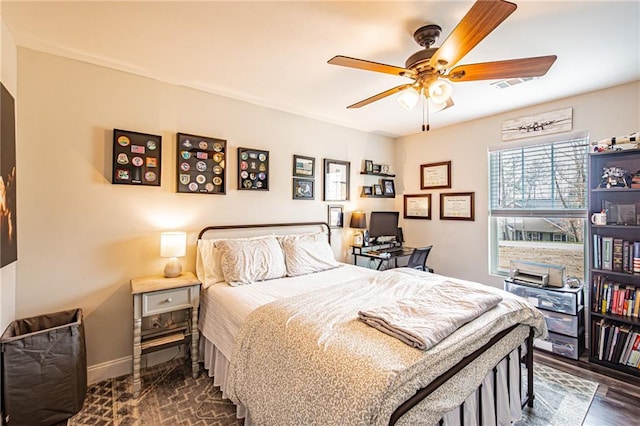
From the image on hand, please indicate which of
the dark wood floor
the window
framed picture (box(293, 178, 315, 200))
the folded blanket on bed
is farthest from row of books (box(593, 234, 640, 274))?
framed picture (box(293, 178, 315, 200))

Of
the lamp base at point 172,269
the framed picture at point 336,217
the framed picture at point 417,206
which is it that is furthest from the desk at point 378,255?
the lamp base at point 172,269

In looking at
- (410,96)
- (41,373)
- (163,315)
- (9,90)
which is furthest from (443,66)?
(41,373)

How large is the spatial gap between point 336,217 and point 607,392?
300 centimetres

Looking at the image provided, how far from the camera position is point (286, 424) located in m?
1.30

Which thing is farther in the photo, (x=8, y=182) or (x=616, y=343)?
(x=616, y=343)

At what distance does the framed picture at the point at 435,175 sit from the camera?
4125 millimetres

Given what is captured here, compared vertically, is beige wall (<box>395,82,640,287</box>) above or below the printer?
above

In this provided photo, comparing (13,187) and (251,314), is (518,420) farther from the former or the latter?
(13,187)

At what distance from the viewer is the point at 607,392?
2205 millimetres

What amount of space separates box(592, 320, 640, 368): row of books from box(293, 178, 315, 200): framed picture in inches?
124

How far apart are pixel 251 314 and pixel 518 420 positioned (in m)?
1.90

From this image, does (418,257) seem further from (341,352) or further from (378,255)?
(341,352)

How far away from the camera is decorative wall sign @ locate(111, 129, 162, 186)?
93.5 inches

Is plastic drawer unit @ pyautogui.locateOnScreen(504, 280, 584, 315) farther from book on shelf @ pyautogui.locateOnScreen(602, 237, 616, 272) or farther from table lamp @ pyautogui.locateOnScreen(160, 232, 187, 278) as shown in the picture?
table lamp @ pyautogui.locateOnScreen(160, 232, 187, 278)
